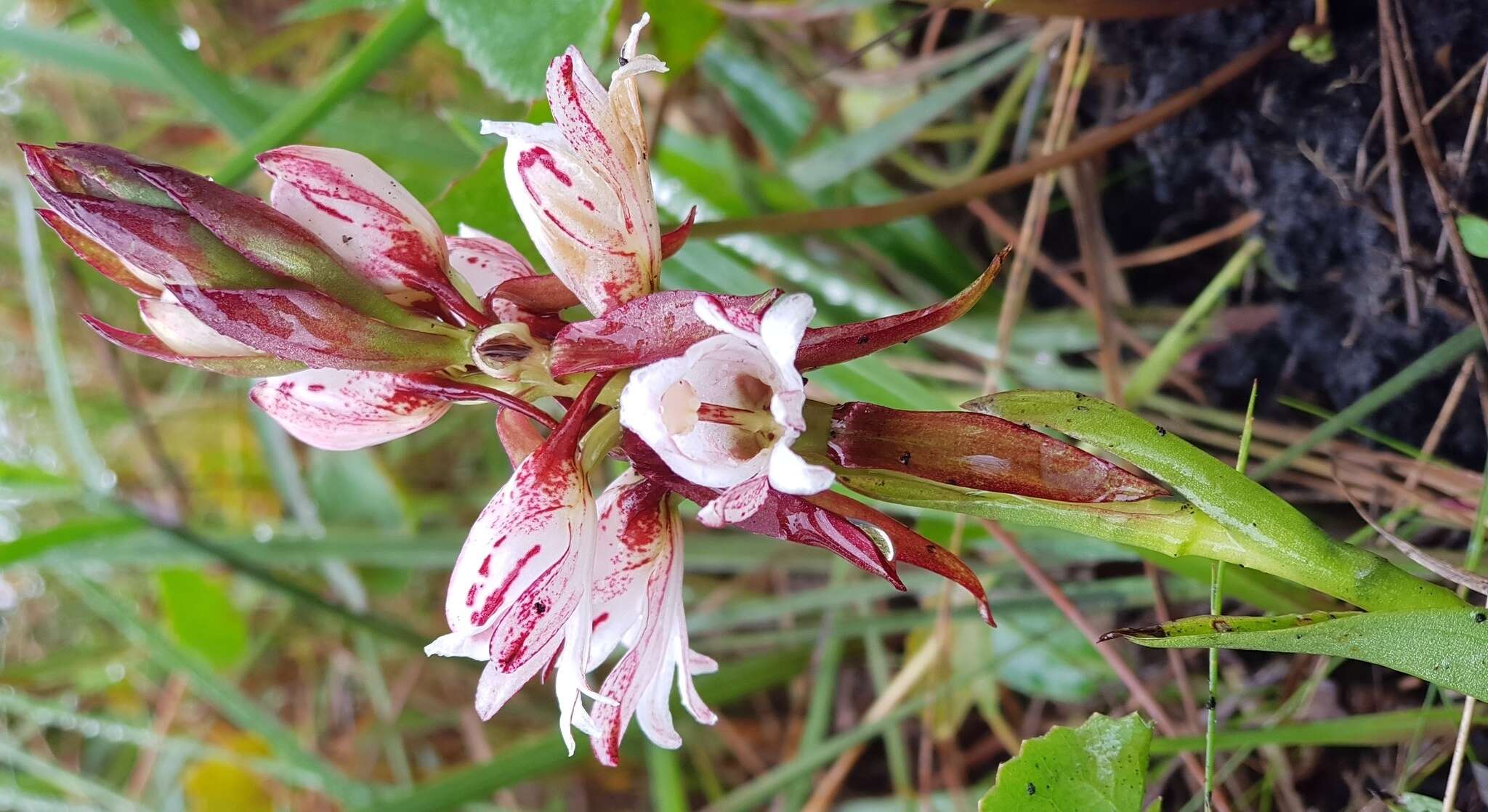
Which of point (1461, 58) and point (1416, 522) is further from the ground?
point (1461, 58)

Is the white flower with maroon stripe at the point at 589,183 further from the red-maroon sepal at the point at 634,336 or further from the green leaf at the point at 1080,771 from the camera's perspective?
the green leaf at the point at 1080,771

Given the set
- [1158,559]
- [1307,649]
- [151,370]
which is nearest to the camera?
[1307,649]

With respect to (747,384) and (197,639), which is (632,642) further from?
(197,639)

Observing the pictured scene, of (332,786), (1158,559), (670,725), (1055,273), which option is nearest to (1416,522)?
(1158,559)

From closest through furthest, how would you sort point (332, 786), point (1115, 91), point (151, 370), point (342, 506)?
1. point (1115, 91)
2. point (332, 786)
3. point (342, 506)
4. point (151, 370)

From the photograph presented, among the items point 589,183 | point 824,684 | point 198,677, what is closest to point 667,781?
point 824,684

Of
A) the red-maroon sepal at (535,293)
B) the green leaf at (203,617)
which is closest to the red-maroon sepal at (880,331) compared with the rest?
the red-maroon sepal at (535,293)
